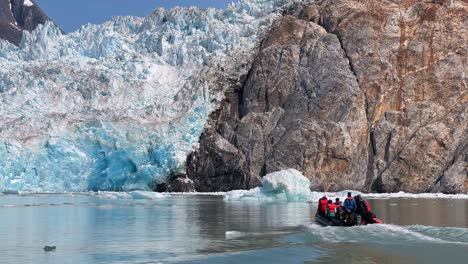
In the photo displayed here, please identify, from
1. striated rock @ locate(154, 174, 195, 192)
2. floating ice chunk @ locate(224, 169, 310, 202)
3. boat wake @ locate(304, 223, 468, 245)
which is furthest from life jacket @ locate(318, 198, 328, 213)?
striated rock @ locate(154, 174, 195, 192)

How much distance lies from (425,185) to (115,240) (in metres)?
39.2

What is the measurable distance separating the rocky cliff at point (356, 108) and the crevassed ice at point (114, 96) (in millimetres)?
3811

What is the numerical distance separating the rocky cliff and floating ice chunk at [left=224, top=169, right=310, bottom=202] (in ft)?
41.3

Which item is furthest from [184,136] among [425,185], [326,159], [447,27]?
[447,27]

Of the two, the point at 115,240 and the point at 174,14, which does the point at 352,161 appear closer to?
the point at 174,14

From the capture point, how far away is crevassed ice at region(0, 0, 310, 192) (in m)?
54.3

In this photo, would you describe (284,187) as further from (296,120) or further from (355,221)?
(355,221)

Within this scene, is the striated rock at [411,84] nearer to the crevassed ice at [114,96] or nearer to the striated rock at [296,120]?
the striated rock at [296,120]

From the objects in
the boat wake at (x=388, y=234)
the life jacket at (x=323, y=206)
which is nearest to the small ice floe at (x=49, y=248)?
the boat wake at (x=388, y=234)

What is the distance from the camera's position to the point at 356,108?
5581cm

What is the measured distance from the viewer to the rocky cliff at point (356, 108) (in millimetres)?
53938

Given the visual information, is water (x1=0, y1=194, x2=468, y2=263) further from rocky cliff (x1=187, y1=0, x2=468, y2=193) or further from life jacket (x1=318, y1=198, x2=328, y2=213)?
rocky cliff (x1=187, y1=0, x2=468, y2=193)

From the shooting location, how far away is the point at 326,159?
54.8 m

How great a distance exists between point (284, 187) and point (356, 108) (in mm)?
17416
